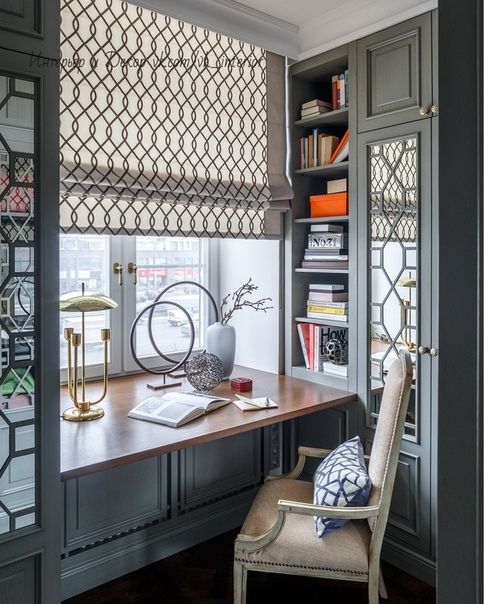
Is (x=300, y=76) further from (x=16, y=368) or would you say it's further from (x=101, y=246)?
(x=16, y=368)

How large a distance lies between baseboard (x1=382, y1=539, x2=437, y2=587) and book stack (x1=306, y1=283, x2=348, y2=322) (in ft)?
3.52

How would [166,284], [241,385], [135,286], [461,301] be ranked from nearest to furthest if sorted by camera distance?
1. [461,301]
2. [241,385]
3. [135,286]
4. [166,284]

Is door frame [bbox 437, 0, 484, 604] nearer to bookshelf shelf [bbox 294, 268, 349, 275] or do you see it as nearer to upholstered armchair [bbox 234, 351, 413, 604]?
upholstered armchair [bbox 234, 351, 413, 604]

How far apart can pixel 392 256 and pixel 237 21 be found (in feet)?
4.45

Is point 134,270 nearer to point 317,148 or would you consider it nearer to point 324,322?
point 324,322

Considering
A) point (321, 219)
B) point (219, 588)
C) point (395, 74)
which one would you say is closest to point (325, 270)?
point (321, 219)

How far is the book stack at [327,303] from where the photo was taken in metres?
2.65

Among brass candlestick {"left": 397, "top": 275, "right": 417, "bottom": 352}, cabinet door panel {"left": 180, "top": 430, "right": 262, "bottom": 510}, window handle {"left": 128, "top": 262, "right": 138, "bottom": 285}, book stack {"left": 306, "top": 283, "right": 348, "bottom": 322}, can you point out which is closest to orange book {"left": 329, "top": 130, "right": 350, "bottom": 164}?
book stack {"left": 306, "top": 283, "right": 348, "bottom": 322}

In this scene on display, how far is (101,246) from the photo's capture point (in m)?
2.67

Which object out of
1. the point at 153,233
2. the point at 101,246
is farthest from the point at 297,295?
the point at 101,246

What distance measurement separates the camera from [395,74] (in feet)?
7.54

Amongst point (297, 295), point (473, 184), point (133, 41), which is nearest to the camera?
point (473, 184)

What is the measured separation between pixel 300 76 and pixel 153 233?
4.02 ft

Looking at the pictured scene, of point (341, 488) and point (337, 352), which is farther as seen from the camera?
point (337, 352)
